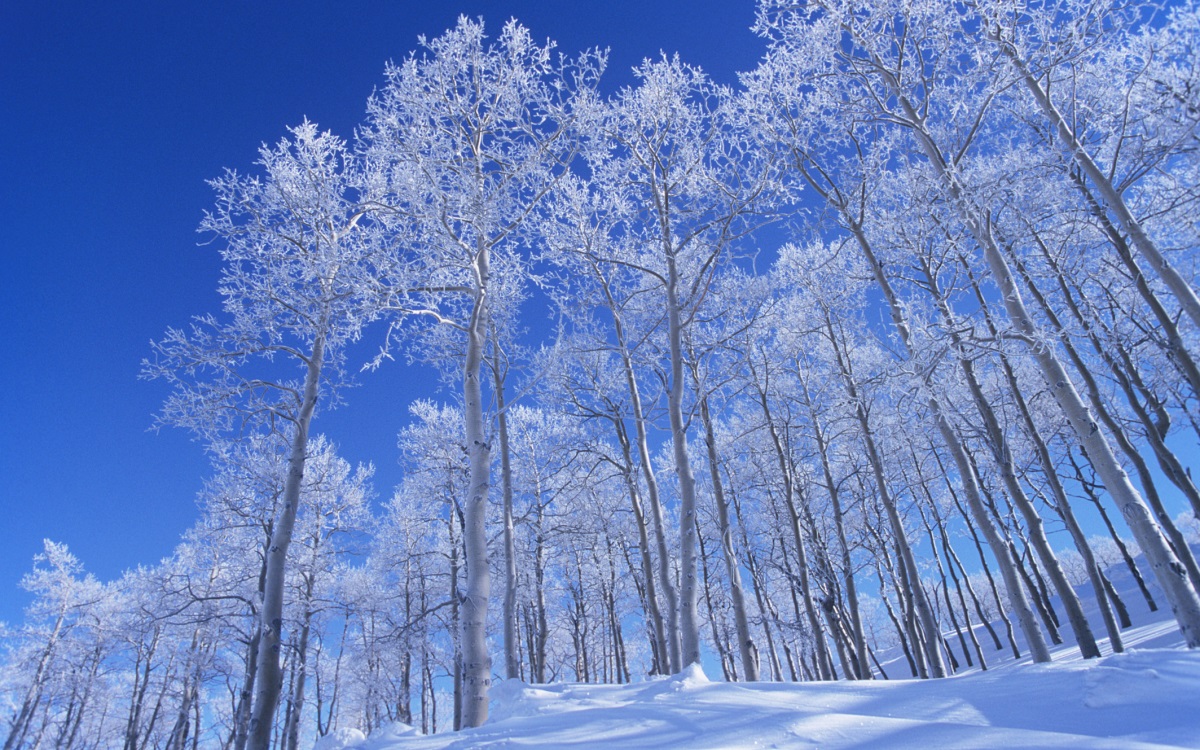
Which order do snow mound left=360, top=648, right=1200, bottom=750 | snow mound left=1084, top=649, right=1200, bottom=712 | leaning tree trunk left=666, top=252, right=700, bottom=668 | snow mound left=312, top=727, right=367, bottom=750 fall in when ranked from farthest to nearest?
1. leaning tree trunk left=666, top=252, right=700, bottom=668
2. snow mound left=312, top=727, right=367, bottom=750
3. snow mound left=1084, top=649, right=1200, bottom=712
4. snow mound left=360, top=648, right=1200, bottom=750

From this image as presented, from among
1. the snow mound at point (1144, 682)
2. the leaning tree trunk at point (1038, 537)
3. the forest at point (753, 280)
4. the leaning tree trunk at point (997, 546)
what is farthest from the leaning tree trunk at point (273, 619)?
the leaning tree trunk at point (1038, 537)

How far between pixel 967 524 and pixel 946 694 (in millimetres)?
20229

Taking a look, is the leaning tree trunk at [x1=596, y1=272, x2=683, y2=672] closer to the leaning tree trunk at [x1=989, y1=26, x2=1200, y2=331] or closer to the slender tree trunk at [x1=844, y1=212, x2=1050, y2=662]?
the slender tree trunk at [x1=844, y1=212, x2=1050, y2=662]

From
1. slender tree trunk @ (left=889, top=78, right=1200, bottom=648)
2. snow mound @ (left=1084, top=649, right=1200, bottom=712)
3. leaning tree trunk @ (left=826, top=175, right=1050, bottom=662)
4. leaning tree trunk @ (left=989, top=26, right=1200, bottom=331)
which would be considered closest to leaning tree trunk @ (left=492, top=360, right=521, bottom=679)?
leaning tree trunk @ (left=826, top=175, right=1050, bottom=662)

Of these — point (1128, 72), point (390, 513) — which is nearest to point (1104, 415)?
point (1128, 72)

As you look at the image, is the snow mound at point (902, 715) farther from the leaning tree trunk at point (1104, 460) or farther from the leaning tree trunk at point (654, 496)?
the leaning tree trunk at point (654, 496)

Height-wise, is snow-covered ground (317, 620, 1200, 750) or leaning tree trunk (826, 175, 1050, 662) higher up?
leaning tree trunk (826, 175, 1050, 662)

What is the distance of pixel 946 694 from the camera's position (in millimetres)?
3061

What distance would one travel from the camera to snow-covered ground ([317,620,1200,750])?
7.30ft

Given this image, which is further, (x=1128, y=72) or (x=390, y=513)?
(x=390, y=513)

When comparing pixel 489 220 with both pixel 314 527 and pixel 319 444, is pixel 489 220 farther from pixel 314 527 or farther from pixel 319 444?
pixel 319 444

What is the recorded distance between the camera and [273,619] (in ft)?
23.8

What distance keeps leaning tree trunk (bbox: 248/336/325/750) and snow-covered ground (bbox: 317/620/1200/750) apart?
12.8 feet

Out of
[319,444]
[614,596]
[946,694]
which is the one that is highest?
[319,444]
